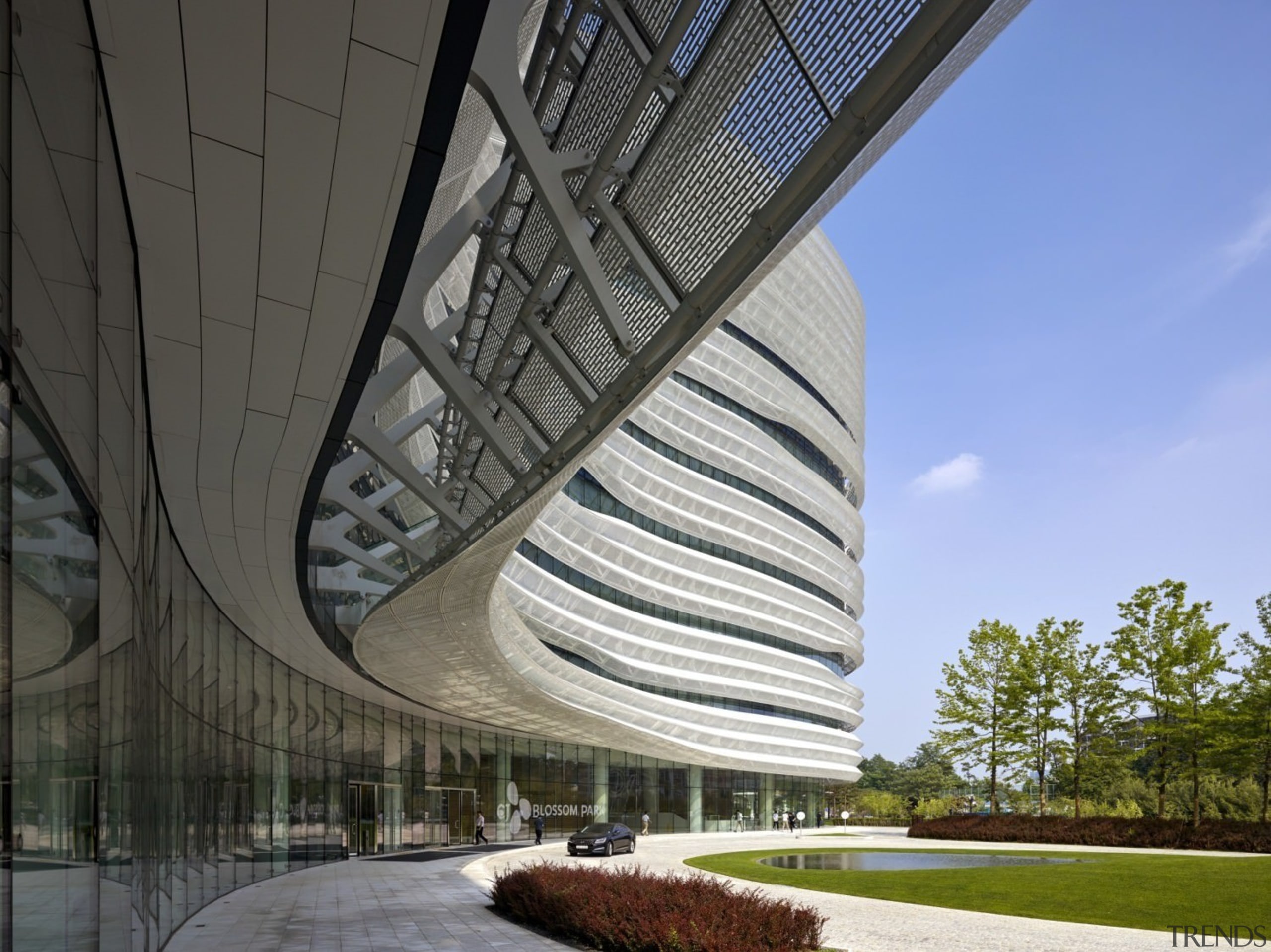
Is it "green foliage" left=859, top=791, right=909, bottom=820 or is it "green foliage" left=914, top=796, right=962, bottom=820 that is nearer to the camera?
"green foliage" left=914, top=796, right=962, bottom=820

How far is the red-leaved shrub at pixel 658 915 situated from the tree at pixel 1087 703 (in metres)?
37.6

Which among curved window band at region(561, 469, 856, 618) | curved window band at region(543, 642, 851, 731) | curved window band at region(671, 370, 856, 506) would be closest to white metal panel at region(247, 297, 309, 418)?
curved window band at region(543, 642, 851, 731)

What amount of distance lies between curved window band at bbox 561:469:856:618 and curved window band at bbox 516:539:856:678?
129 inches

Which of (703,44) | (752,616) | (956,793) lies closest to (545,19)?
(703,44)

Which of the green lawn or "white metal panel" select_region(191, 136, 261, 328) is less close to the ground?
"white metal panel" select_region(191, 136, 261, 328)

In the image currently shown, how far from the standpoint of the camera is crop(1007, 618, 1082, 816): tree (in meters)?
50.0

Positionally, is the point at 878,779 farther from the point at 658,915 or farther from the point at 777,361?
the point at 658,915

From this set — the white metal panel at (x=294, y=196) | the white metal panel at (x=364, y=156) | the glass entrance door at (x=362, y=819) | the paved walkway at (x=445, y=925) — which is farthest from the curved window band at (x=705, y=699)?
the white metal panel at (x=364, y=156)

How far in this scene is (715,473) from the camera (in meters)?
57.8

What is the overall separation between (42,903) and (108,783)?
289 cm

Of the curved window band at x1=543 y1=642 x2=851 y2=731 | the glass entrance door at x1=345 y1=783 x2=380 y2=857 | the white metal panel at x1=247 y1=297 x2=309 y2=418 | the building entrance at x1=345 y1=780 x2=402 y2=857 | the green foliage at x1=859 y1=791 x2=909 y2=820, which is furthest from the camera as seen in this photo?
the green foliage at x1=859 y1=791 x2=909 y2=820

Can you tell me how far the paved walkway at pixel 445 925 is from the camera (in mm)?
14523

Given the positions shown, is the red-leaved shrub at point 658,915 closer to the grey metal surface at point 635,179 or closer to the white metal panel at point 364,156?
the grey metal surface at point 635,179

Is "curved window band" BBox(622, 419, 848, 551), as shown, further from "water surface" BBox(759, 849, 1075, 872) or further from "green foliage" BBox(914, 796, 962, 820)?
"water surface" BBox(759, 849, 1075, 872)
